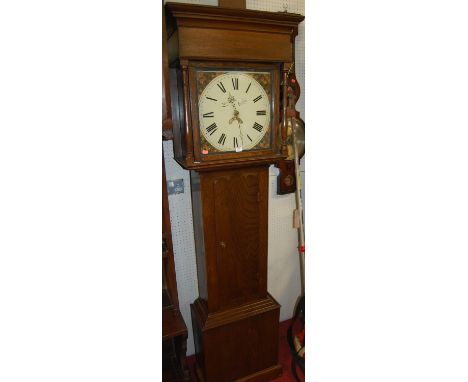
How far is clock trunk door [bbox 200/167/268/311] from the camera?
163 cm

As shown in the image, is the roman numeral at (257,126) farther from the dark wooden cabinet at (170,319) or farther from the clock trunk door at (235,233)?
the dark wooden cabinet at (170,319)

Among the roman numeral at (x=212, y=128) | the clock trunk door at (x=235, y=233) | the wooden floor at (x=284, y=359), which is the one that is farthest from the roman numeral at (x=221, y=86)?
the wooden floor at (x=284, y=359)

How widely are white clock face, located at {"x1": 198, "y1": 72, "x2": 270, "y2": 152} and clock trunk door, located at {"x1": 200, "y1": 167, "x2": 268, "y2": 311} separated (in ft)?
0.54

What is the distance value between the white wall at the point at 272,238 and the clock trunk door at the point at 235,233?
353mm

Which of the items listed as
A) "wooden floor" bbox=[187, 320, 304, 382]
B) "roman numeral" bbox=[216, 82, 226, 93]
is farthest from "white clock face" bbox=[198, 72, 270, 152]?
"wooden floor" bbox=[187, 320, 304, 382]

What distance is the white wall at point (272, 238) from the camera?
1918mm

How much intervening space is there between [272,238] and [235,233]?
26.3 inches

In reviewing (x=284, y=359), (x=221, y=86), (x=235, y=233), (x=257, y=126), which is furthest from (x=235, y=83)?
(x=284, y=359)

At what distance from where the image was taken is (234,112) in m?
1.56

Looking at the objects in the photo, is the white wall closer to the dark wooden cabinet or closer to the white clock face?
the dark wooden cabinet

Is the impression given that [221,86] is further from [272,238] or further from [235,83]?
[272,238]
